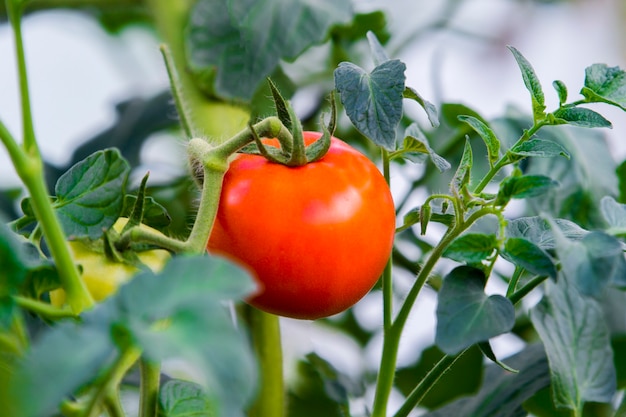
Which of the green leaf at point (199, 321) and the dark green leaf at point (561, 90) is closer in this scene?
the green leaf at point (199, 321)

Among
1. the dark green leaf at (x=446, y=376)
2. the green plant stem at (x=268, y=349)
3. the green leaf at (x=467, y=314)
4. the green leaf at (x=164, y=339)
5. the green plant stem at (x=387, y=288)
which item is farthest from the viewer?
the dark green leaf at (x=446, y=376)

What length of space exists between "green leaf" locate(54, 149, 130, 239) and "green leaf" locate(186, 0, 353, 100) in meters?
0.25

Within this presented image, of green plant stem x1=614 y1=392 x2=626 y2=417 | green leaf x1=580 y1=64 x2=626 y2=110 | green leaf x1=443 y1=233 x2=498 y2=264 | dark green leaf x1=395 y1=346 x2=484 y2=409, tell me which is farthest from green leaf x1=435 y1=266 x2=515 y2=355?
dark green leaf x1=395 y1=346 x2=484 y2=409

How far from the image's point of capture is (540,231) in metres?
0.40

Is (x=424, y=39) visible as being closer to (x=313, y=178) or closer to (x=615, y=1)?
(x=313, y=178)

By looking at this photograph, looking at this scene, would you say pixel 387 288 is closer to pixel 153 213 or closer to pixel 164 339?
pixel 153 213

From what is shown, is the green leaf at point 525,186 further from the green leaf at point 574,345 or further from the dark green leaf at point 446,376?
the dark green leaf at point 446,376

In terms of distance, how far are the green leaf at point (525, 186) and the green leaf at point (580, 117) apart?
5 cm

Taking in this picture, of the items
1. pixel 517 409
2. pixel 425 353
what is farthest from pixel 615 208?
pixel 425 353

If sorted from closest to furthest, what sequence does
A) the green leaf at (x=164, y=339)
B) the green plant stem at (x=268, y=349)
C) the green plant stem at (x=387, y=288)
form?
the green leaf at (x=164, y=339) < the green plant stem at (x=387, y=288) < the green plant stem at (x=268, y=349)

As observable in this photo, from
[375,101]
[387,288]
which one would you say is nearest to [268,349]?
[387,288]

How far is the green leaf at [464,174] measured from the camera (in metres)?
0.38

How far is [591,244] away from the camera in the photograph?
1.06ft

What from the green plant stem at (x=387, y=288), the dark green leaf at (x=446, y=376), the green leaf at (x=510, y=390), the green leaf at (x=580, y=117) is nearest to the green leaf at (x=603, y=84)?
the green leaf at (x=580, y=117)
